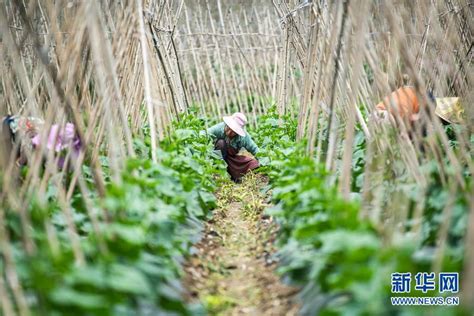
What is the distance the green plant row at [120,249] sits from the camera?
2268mm

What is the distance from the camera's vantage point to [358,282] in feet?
7.63

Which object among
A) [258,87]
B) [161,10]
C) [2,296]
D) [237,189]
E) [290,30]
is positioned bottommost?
[237,189]

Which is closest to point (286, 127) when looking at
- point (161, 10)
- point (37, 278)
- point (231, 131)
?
point (231, 131)

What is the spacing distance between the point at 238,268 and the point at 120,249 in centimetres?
131

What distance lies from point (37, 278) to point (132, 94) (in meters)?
2.97

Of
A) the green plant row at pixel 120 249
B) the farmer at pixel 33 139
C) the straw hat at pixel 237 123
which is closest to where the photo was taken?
the green plant row at pixel 120 249

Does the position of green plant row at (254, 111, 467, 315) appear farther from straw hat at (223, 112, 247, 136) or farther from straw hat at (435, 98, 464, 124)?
straw hat at (223, 112, 247, 136)

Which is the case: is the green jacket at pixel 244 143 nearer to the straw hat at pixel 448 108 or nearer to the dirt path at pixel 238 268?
the dirt path at pixel 238 268

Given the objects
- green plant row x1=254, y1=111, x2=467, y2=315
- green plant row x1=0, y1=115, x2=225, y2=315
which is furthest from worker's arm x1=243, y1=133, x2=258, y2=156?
green plant row x1=254, y1=111, x2=467, y2=315

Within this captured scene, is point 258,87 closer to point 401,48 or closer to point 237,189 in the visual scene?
point 237,189

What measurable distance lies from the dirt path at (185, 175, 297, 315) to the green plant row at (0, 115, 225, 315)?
0.52 ft

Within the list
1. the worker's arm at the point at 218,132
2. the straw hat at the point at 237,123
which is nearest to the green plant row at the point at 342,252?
the straw hat at the point at 237,123

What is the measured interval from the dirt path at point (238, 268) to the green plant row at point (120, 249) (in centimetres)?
16

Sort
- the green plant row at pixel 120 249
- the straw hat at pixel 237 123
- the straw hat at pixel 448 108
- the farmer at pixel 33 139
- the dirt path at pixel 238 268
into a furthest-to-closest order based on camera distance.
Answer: the straw hat at pixel 237 123
the straw hat at pixel 448 108
the farmer at pixel 33 139
the dirt path at pixel 238 268
the green plant row at pixel 120 249
